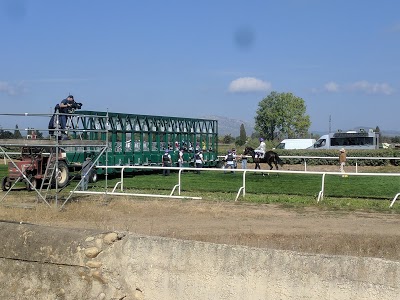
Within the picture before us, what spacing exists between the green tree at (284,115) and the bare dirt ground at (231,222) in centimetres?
6120

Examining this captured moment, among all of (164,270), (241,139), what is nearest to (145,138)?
(164,270)

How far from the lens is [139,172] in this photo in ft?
84.1

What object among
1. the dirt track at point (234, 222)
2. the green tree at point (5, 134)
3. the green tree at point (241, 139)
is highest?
the green tree at point (5, 134)

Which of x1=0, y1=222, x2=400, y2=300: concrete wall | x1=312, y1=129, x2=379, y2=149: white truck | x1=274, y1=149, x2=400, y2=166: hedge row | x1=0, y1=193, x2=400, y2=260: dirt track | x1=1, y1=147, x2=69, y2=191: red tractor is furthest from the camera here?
x1=312, y1=129, x2=379, y2=149: white truck

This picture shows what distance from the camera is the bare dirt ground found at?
9156 millimetres

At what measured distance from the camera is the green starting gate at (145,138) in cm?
2131

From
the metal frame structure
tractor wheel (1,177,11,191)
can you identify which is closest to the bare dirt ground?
tractor wheel (1,177,11,191)

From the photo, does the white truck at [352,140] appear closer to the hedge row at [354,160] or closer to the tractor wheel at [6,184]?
the hedge row at [354,160]

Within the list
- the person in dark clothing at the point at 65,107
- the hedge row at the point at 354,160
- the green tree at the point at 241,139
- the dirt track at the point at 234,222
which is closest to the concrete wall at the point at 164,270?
the dirt track at the point at 234,222

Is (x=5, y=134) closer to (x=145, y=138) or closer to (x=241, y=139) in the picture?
(x=145, y=138)

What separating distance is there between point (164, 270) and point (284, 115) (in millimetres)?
70933

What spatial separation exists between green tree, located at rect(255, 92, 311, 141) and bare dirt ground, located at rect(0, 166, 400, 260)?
201 ft

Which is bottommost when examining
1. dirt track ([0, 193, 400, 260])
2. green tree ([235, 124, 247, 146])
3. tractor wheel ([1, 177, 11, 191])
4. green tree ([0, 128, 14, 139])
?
dirt track ([0, 193, 400, 260])

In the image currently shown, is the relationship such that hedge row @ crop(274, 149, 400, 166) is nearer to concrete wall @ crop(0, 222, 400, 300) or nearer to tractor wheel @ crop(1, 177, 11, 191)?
tractor wheel @ crop(1, 177, 11, 191)
